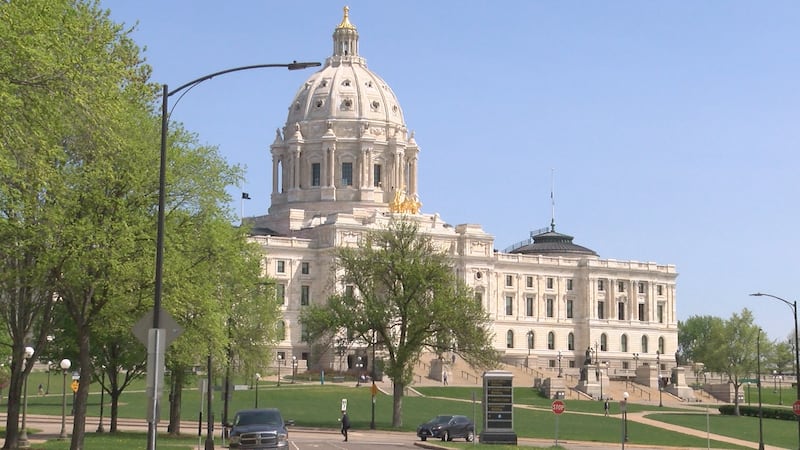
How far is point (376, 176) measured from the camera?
614ft

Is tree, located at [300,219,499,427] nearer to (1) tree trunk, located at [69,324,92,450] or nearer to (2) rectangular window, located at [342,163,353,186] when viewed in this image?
(1) tree trunk, located at [69,324,92,450]

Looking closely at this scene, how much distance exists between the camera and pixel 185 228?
5112cm

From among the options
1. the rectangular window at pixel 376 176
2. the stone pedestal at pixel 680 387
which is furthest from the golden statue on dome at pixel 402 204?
the stone pedestal at pixel 680 387

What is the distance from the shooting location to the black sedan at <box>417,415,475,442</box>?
73188mm

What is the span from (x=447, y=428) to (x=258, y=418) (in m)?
27.6

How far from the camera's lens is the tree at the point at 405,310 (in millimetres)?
84938

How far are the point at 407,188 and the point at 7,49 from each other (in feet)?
538

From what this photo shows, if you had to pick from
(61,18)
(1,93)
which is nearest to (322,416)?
(61,18)

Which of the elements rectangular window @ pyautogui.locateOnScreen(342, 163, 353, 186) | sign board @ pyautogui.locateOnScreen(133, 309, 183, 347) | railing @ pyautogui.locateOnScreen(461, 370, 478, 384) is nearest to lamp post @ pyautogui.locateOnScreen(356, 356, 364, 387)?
railing @ pyautogui.locateOnScreen(461, 370, 478, 384)

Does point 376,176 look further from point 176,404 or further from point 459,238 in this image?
point 176,404

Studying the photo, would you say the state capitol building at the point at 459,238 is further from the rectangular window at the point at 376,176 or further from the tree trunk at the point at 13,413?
the tree trunk at the point at 13,413

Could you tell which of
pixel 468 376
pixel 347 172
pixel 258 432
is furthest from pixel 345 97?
pixel 258 432

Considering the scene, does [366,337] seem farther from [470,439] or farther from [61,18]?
[61,18]

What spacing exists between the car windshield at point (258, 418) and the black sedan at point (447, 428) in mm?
25085
